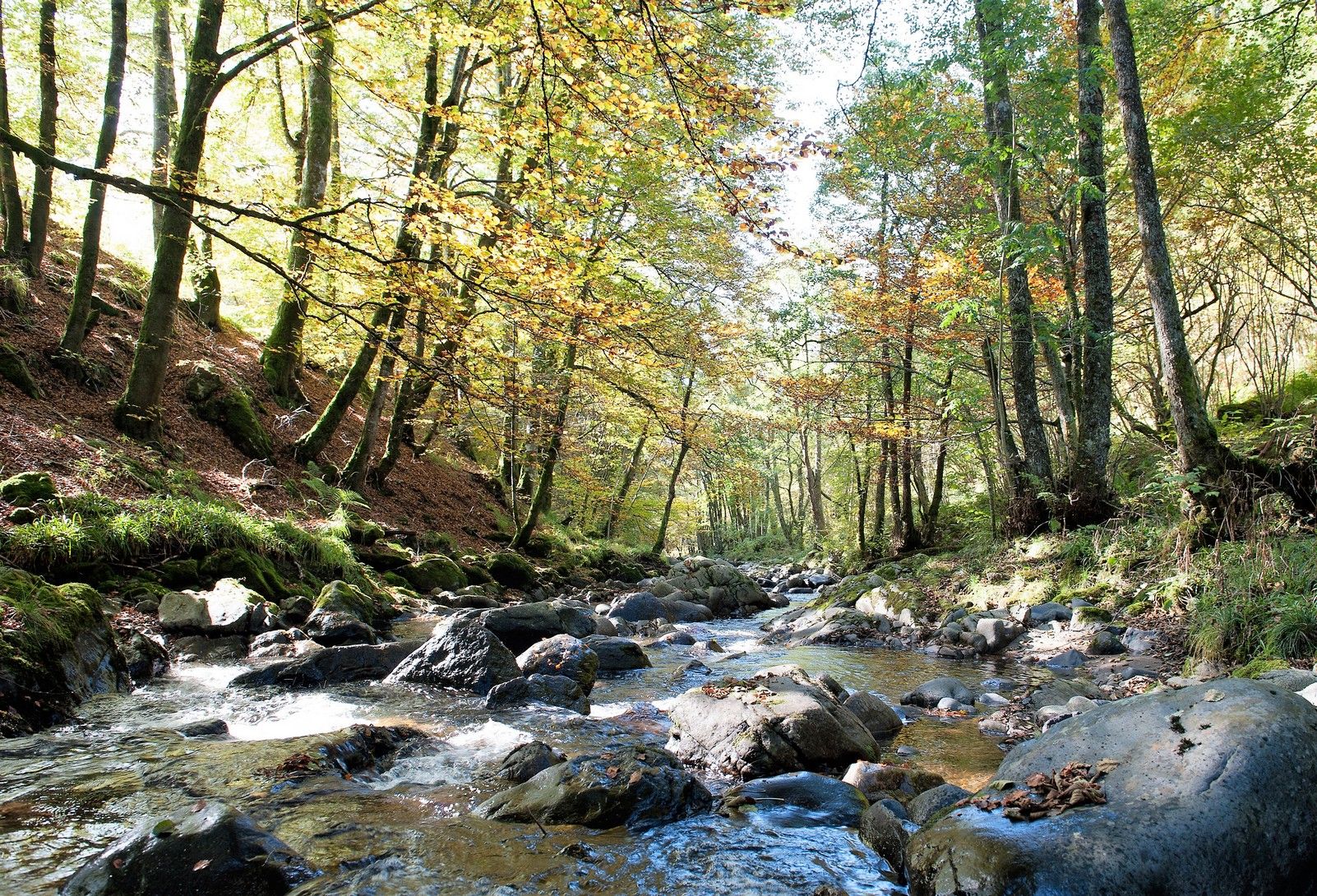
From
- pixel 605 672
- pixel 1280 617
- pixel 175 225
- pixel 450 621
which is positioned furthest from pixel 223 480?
pixel 1280 617

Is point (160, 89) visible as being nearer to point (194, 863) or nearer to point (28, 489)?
point (28, 489)

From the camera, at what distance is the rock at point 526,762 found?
4090 mm

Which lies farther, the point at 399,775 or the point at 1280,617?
the point at 1280,617

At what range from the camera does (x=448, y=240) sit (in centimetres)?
439

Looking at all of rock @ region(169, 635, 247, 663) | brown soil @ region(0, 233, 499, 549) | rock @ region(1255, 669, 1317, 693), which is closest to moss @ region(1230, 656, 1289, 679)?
rock @ region(1255, 669, 1317, 693)

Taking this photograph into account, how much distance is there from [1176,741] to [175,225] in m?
11.4

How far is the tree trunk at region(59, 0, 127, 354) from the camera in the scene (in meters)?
9.97

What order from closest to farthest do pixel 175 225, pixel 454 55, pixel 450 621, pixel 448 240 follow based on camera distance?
pixel 448 240 < pixel 450 621 < pixel 175 225 < pixel 454 55

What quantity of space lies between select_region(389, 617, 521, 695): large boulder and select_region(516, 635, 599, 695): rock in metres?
0.27

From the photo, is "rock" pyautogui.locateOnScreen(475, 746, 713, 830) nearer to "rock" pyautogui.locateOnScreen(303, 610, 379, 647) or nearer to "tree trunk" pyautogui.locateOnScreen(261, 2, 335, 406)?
"rock" pyautogui.locateOnScreen(303, 610, 379, 647)

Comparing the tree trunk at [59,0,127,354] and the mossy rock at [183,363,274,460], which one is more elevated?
Result: the tree trunk at [59,0,127,354]

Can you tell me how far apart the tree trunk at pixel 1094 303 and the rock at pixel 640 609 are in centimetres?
696

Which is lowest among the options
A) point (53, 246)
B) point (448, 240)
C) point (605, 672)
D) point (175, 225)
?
point (605, 672)

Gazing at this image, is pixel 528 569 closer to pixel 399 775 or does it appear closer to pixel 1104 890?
pixel 399 775
